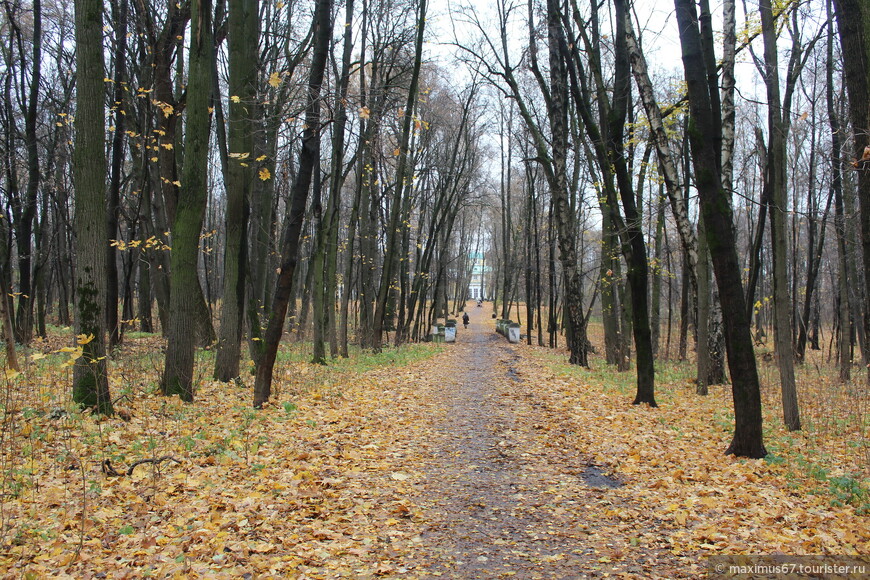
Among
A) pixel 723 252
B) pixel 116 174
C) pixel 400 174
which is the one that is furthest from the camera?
pixel 400 174

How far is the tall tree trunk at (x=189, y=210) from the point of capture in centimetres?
834

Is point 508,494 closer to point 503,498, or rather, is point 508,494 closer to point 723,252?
point 503,498

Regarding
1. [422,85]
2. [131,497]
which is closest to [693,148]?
[131,497]

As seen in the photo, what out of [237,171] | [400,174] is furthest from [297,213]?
[400,174]

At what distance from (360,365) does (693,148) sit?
10480mm

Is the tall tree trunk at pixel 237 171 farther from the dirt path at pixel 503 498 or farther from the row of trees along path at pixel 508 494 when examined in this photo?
the dirt path at pixel 503 498

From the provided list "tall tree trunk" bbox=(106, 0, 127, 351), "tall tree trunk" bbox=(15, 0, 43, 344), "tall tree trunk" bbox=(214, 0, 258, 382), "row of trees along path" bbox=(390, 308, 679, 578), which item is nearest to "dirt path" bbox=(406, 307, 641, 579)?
"row of trees along path" bbox=(390, 308, 679, 578)

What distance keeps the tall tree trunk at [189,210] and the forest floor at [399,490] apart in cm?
62

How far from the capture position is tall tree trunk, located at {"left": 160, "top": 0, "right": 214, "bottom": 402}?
27.3 ft

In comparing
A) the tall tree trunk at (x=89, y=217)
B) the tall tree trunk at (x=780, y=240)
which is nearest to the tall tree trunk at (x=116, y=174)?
the tall tree trunk at (x=89, y=217)

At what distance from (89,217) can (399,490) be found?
5.04 metres

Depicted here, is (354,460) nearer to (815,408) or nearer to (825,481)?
(825,481)

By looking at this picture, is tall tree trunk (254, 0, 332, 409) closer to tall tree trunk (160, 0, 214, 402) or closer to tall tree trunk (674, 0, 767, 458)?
tall tree trunk (160, 0, 214, 402)

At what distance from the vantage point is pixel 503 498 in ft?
17.6
